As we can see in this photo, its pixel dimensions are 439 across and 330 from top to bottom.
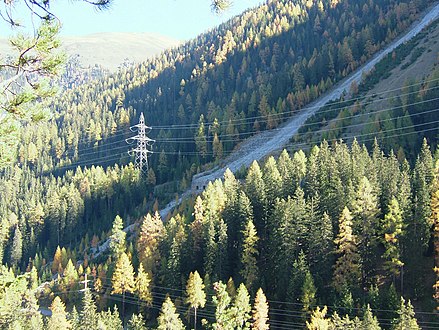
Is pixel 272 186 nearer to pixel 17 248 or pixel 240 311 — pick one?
pixel 240 311

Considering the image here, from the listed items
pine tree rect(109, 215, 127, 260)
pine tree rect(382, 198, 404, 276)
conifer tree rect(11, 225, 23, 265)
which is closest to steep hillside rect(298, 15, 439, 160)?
pine tree rect(382, 198, 404, 276)

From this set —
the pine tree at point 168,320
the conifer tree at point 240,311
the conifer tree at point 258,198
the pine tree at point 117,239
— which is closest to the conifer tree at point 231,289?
the conifer tree at point 240,311

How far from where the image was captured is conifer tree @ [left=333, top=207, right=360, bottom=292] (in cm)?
4194

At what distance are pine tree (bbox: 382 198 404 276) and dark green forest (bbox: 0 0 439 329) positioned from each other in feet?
0.60

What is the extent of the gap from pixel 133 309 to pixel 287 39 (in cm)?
12297

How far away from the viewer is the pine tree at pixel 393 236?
41.4 metres

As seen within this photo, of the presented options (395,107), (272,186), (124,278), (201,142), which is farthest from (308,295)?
(201,142)

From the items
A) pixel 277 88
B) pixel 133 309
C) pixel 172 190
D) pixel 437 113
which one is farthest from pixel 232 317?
pixel 277 88

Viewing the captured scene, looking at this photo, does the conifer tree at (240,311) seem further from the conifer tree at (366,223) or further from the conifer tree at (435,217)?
the conifer tree at (435,217)

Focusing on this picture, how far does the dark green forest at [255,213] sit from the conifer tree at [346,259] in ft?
0.43

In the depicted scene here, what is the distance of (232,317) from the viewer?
1519 inches

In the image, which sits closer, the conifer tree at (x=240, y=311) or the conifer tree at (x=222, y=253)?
the conifer tree at (x=240, y=311)

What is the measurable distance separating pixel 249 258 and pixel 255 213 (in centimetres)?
748

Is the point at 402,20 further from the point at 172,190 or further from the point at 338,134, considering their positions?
the point at 172,190
